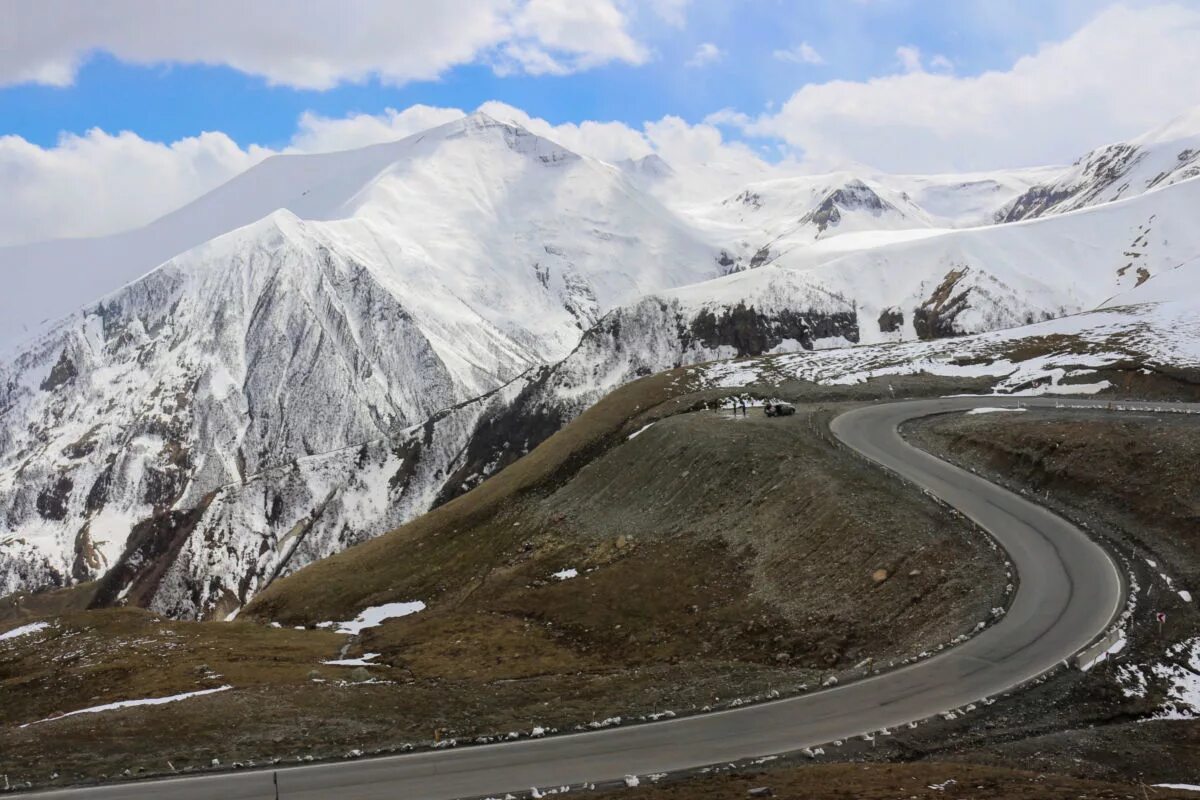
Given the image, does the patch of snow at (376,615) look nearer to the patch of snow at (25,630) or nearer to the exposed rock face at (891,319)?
the patch of snow at (25,630)

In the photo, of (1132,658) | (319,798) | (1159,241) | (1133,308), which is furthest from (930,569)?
(1159,241)

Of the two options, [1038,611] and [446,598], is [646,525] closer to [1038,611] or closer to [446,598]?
[446,598]

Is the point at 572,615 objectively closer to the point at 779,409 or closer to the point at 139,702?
the point at 139,702

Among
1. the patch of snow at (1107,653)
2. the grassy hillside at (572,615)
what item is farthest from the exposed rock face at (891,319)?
the patch of snow at (1107,653)

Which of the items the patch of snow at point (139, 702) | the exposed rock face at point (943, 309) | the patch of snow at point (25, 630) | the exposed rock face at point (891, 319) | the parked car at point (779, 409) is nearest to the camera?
the patch of snow at point (139, 702)

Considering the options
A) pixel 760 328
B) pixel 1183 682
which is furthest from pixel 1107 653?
pixel 760 328

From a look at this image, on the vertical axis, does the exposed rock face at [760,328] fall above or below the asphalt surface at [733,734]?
above
